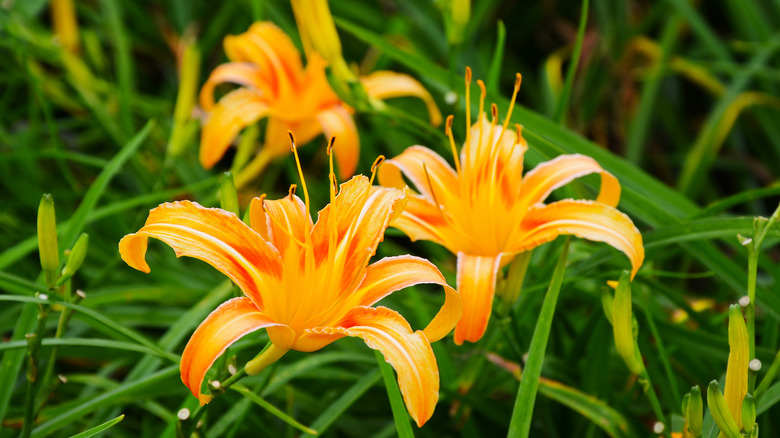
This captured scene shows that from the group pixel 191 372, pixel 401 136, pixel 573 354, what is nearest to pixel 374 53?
pixel 401 136

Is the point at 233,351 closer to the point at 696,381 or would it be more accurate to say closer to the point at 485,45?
the point at 696,381

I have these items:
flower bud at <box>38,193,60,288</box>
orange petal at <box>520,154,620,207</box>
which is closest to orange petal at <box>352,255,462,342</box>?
orange petal at <box>520,154,620,207</box>

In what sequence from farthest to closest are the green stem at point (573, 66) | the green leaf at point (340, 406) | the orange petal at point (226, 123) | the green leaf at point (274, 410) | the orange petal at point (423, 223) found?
the orange petal at point (226, 123) < the green stem at point (573, 66) < the green leaf at point (340, 406) < the orange petal at point (423, 223) < the green leaf at point (274, 410)

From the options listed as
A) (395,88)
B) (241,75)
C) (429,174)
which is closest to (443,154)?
(395,88)

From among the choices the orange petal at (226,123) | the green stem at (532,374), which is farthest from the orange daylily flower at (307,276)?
the orange petal at (226,123)

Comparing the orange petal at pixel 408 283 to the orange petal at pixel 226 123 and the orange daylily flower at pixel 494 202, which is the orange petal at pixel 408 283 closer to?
the orange daylily flower at pixel 494 202

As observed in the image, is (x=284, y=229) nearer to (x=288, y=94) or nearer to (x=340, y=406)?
(x=340, y=406)
